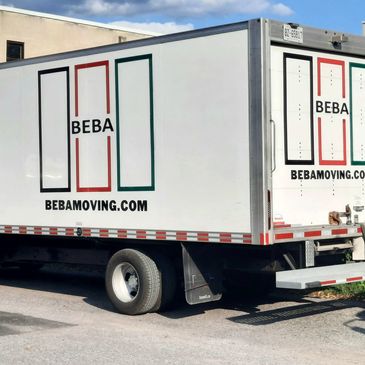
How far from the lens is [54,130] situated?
11.3 meters

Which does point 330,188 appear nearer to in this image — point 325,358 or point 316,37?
point 316,37

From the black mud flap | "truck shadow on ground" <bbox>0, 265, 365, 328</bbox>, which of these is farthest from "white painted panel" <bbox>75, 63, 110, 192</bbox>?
"truck shadow on ground" <bbox>0, 265, 365, 328</bbox>

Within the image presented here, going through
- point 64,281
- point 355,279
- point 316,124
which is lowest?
point 64,281

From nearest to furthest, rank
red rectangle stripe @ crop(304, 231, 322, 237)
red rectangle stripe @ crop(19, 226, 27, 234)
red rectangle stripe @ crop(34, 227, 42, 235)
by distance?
1. red rectangle stripe @ crop(304, 231, 322, 237)
2. red rectangle stripe @ crop(34, 227, 42, 235)
3. red rectangle stripe @ crop(19, 226, 27, 234)

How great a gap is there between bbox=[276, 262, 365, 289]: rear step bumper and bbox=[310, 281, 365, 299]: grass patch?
4.49 ft

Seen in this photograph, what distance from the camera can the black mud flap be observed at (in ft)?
31.9

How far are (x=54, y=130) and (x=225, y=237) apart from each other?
3.40 m

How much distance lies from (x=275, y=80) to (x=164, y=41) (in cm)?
158

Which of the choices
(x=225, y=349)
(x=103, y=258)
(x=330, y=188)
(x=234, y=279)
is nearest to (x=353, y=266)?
(x=330, y=188)

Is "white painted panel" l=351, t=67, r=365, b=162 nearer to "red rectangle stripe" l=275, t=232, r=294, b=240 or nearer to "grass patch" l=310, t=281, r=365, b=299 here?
"red rectangle stripe" l=275, t=232, r=294, b=240

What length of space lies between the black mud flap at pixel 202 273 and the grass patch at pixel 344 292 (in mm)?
2276

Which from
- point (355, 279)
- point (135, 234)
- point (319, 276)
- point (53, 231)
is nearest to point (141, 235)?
point (135, 234)

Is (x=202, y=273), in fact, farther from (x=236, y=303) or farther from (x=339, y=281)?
(x=339, y=281)

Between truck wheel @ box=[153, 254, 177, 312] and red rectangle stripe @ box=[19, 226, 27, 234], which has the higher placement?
red rectangle stripe @ box=[19, 226, 27, 234]
